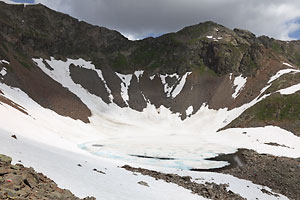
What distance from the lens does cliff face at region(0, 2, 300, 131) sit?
3799 inches

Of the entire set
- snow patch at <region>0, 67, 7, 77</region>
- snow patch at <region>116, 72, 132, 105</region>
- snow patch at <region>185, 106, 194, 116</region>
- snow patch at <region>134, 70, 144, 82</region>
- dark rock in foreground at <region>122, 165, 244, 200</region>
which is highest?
snow patch at <region>134, 70, 144, 82</region>

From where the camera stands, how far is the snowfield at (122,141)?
18.8m

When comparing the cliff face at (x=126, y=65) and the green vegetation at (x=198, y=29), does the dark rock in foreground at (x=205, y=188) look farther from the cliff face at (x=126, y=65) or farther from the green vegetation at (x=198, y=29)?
the green vegetation at (x=198, y=29)

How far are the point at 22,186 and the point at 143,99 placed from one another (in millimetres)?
116400

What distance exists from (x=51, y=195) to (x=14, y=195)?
1994 mm

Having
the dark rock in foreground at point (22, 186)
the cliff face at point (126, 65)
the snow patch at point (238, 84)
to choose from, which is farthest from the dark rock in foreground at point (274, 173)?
the snow patch at point (238, 84)

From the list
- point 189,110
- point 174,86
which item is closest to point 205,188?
point 189,110

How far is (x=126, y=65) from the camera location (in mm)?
152625

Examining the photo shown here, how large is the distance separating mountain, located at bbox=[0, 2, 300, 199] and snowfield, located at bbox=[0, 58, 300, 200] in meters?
0.26

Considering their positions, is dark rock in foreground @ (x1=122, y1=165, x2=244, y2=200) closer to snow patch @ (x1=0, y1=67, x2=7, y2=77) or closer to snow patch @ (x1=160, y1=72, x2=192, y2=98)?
snow patch @ (x1=0, y1=67, x2=7, y2=77)

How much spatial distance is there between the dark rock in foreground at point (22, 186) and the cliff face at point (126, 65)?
72.8 m

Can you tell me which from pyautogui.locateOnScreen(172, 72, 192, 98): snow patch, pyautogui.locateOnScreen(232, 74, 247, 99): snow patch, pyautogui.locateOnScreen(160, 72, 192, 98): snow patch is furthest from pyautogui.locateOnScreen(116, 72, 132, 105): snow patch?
pyautogui.locateOnScreen(232, 74, 247, 99): snow patch

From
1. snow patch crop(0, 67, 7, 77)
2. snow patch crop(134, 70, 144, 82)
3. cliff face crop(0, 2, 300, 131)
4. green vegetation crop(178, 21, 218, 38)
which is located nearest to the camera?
snow patch crop(0, 67, 7, 77)

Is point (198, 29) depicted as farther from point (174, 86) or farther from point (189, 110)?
point (189, 110)
